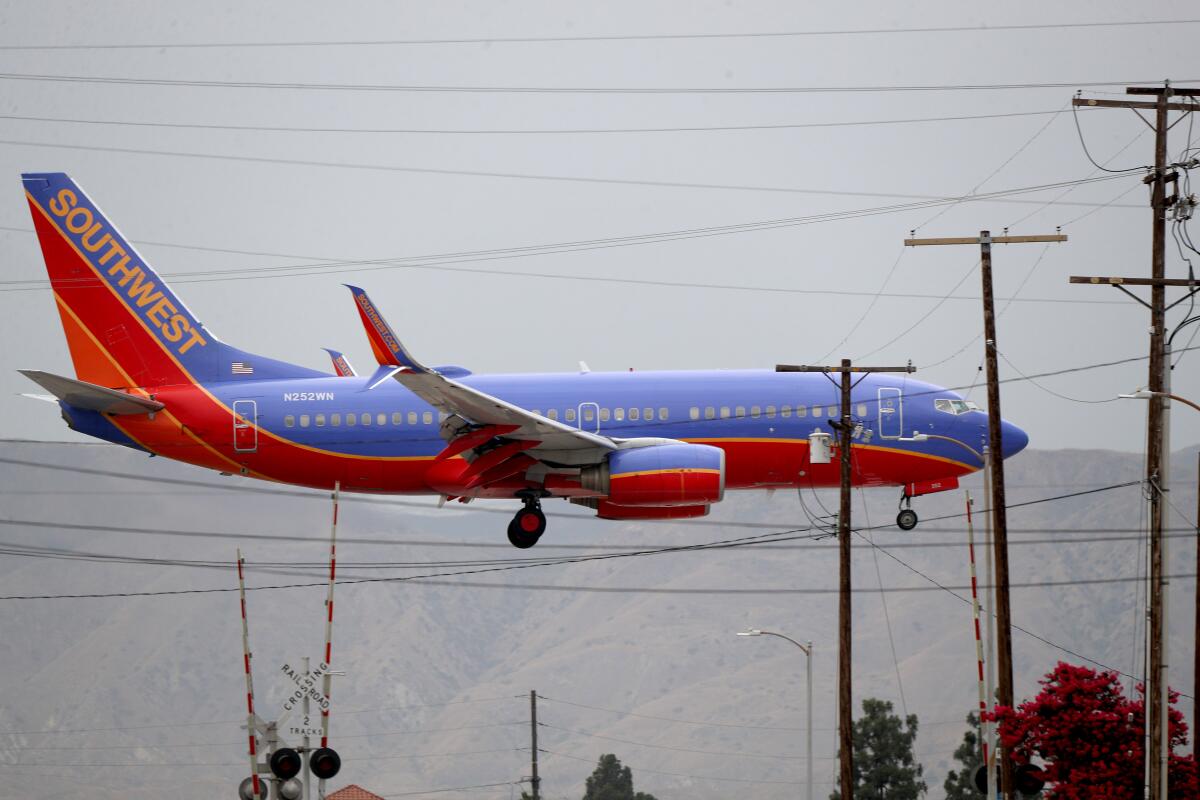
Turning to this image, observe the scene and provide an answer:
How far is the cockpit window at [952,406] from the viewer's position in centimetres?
6122

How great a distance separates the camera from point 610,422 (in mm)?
59594

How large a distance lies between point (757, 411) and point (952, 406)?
7.19 metres

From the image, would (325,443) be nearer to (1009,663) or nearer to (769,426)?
(769,426)

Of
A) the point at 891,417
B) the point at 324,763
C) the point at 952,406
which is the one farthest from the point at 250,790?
the point at 952,406

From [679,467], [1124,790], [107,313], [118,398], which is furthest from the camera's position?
[107,313]

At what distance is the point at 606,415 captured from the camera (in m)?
59.7

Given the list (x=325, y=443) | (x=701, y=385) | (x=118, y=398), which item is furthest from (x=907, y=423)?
(x=118, y=398)

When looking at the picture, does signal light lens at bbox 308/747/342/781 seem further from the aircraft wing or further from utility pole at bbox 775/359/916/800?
utility pole at bbox 775/359/916/800

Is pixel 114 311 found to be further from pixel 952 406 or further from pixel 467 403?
pixel 952 406

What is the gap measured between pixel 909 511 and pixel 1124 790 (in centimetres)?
1573

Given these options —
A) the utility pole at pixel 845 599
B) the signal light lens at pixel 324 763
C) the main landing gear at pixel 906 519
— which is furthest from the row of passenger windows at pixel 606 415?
the signal light lens at pixel 324 763

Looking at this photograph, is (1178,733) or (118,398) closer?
(1178,733)

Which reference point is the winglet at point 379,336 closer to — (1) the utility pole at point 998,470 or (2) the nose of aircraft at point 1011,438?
(1) the utility pole at point 998,470

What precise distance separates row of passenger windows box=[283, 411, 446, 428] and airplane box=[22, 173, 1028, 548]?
48mm
